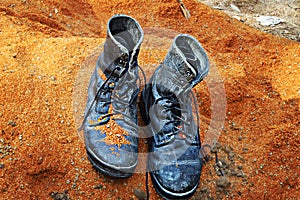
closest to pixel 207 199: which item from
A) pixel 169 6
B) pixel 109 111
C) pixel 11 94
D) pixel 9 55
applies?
pixel 109 111

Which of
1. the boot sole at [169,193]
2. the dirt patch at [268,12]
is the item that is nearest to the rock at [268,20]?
the dirt patch at [268,12]

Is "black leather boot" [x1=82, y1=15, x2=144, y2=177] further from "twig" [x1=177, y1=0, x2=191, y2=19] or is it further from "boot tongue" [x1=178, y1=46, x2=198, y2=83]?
"twig" [x1=177, y1=0, x2=191, y2=19]

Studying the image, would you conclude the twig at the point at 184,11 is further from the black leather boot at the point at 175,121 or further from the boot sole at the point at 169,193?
the boot sole at the point at 169,193

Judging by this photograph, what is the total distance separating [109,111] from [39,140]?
451 mm

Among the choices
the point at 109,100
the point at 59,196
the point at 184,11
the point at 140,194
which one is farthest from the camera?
the point at 184,11

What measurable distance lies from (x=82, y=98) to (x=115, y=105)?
1.18 ft

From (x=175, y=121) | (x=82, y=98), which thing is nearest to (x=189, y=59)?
(x=175, y=121)

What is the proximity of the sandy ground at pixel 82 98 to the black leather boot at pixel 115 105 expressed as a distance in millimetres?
145

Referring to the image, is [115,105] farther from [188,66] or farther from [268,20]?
[268,20]

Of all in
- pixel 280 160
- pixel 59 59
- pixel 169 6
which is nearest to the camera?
pixel 280 160

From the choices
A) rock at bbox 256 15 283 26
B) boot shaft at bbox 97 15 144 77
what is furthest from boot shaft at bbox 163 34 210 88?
rock at bbox 256 15 283 26

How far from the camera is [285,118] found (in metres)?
2.58

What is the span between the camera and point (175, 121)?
6.89 ft

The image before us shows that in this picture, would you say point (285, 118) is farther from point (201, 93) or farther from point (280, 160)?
point (201, 93)
